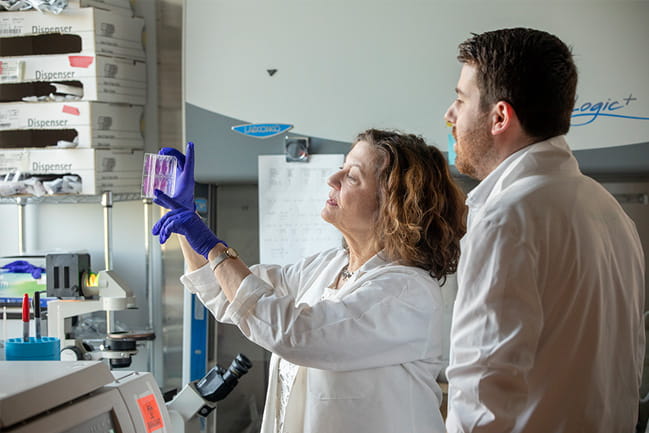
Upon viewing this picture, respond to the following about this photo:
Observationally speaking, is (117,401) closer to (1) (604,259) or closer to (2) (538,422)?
(2) (538,422)

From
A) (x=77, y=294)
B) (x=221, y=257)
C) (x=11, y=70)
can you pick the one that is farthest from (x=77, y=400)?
(x=11, y=70)

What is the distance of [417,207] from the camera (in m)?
1.53

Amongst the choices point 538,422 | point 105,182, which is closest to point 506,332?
point 538,422

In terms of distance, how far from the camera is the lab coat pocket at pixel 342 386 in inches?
56.0

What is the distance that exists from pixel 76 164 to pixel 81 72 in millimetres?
331

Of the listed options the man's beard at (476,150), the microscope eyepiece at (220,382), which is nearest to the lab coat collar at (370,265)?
the man's beard at (476,150)

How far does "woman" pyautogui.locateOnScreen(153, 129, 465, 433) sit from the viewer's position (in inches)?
54.3

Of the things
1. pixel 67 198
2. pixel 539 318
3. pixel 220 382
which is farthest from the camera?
pixel 67 198

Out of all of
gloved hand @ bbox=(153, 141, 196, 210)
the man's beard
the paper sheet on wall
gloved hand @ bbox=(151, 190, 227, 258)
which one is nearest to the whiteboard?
the paper sheet on wall

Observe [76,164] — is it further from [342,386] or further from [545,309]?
[545,309]

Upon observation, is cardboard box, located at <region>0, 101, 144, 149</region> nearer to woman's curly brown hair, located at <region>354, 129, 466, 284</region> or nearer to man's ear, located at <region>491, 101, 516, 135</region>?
woman's curly brown hair, located at <region>354, 129, 466, 284</region>

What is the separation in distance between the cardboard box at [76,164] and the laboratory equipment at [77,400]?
4.58 feet

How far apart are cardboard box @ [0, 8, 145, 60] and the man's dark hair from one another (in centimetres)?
182

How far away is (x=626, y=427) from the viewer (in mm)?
1106
